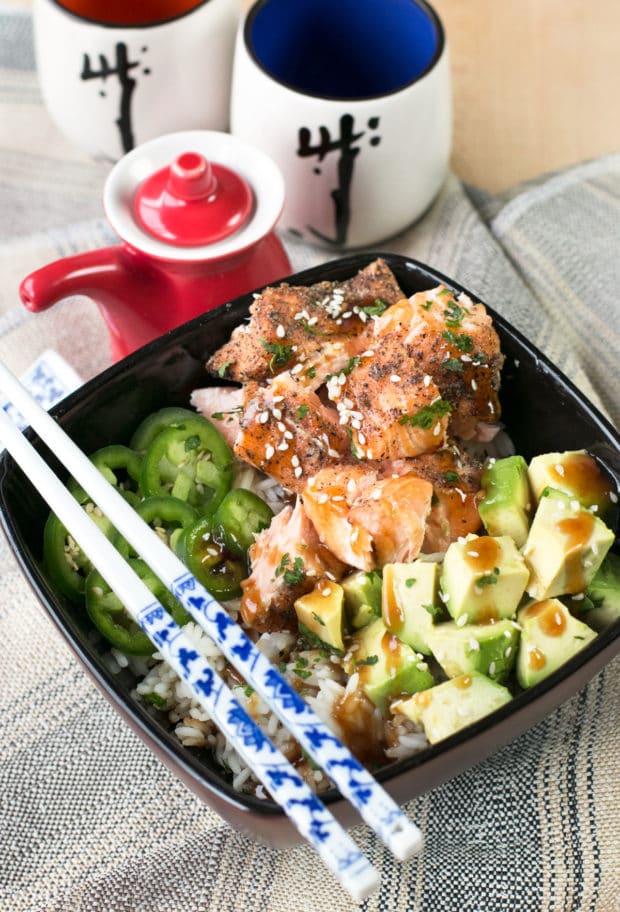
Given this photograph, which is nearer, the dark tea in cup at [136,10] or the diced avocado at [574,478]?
the diced avocado at [574,478]

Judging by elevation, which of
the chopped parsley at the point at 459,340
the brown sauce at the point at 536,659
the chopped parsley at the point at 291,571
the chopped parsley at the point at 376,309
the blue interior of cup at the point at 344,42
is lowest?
the brown sauce at the point at 536,659

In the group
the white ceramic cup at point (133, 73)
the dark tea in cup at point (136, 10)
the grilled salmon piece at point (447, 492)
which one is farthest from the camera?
the dark tea in cup at point (136, 10)

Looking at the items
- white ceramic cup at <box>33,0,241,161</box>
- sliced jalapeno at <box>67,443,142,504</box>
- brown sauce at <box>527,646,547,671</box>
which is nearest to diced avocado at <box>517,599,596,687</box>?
brown sauce at <box>527,646,547,671</box>

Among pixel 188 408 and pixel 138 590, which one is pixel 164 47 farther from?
pixel 138 590

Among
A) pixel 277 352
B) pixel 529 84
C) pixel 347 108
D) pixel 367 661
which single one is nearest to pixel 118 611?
pixel 367 661

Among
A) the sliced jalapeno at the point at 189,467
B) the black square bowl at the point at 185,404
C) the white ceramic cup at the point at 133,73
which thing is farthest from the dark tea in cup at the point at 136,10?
the sliced jalapeno at the point at 189,467

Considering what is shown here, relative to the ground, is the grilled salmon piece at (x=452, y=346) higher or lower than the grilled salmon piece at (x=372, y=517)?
higher

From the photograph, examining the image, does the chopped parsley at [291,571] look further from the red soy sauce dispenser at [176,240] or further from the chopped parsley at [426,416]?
the red soy sauce dispenser at [176,240]
